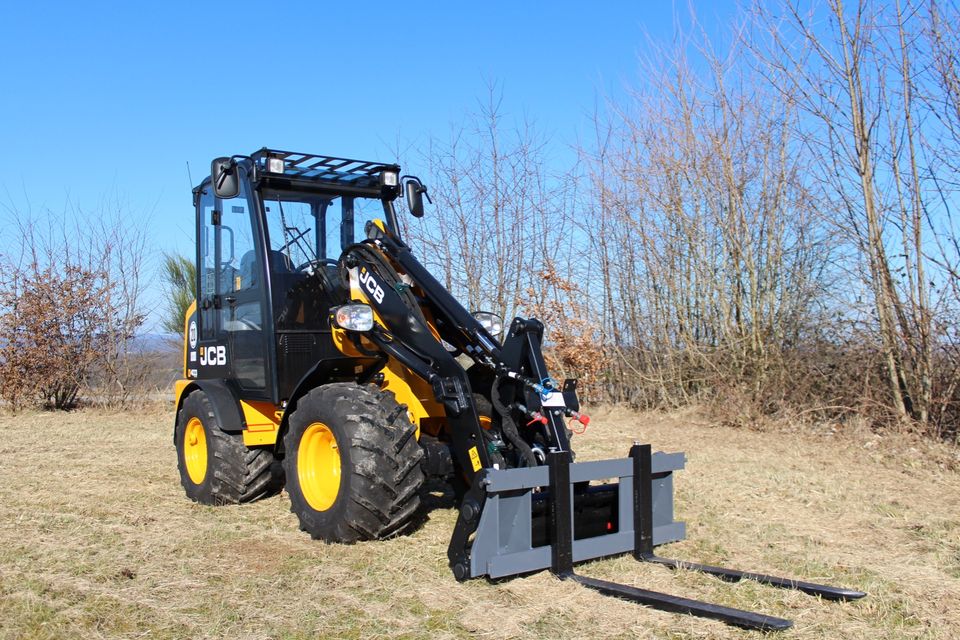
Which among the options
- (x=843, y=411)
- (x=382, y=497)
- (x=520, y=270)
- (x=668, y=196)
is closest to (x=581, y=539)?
(x=382, y=497)

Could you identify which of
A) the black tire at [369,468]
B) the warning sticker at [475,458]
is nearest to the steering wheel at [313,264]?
the black tire at [369,468]

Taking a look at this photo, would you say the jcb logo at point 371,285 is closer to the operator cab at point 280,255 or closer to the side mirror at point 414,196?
the operator cab at point 280,255

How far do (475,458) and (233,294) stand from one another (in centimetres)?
271

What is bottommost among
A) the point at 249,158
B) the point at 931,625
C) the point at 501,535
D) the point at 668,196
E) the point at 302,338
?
the point at 931,625

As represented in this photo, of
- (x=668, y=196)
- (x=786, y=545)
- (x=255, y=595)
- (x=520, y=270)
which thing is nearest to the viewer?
(x=255, y=595)

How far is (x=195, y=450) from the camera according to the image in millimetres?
6930

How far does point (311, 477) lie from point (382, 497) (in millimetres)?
791

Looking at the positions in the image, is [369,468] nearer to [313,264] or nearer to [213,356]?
[313,264]

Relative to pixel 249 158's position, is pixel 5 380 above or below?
below

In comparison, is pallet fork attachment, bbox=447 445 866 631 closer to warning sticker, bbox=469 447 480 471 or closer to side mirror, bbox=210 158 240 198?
warning sticker, bbox=469 447 480 471

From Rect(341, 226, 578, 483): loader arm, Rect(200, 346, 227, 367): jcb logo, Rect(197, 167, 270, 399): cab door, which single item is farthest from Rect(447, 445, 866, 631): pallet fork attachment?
Rect(200, 346, 227, 367): jcb logo

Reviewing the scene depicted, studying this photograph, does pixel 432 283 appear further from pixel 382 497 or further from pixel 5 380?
pixel 5 380

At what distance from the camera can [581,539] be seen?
4.64 metres

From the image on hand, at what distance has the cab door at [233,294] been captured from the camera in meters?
6.15
